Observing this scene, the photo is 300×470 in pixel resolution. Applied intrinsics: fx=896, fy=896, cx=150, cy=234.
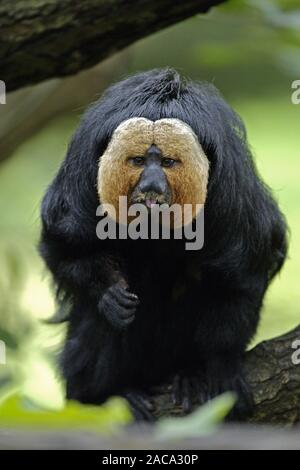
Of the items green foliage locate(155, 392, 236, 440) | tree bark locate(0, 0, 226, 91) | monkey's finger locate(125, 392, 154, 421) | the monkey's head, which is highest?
tree bark locate(0, 0, 226, 91)

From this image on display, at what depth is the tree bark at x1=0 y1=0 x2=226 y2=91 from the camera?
408 cm

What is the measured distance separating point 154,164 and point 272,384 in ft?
3.56

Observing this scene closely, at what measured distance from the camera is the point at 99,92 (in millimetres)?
5992

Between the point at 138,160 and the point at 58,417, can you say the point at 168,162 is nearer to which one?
the point at 138,160

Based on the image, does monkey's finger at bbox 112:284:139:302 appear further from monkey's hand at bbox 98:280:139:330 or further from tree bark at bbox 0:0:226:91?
tree bark at bbox 0:0:226:91

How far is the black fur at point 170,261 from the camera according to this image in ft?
12.6

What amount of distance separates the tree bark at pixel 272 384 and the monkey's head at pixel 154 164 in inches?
30.2

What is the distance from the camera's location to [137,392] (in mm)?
4176

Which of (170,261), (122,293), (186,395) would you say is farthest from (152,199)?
(186,395)

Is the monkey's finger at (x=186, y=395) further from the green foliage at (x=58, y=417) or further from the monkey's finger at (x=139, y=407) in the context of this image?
the green foliage at (x=58, y=417)

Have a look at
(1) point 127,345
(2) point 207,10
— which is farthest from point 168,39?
(1) point 127,345

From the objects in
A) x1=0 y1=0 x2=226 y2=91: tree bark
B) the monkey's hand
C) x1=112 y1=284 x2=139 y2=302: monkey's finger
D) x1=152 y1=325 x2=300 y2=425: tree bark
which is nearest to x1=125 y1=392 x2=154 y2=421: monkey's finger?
x1=152 y1=325 x2=300 y2=425: tree bark

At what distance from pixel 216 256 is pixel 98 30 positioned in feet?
3.91

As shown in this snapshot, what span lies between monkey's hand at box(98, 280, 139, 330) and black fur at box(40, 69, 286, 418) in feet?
0.05
